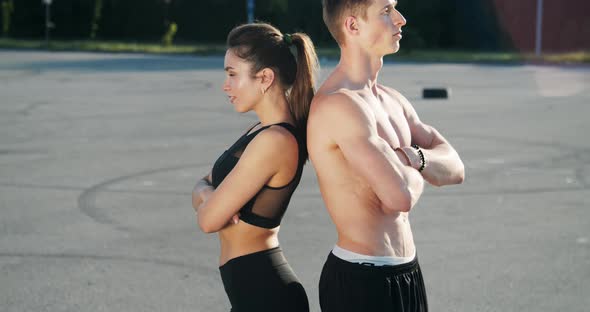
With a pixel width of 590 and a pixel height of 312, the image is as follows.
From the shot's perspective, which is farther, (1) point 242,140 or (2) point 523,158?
(2) point 523,158

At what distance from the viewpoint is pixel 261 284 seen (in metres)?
3.10

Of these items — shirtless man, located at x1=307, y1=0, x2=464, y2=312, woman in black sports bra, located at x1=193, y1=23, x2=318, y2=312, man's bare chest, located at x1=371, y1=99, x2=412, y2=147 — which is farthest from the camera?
woman in black sports bra, located at x1=193, y1=23, x2=318, y2=312

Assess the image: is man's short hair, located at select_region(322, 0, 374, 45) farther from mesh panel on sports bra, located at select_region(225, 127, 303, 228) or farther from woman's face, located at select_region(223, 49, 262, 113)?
mesh panel on sports bra, located at select_region(225, 127, 303, 228)

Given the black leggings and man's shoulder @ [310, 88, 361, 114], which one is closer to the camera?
man's shoulder @ [310, 88, 361, 114]

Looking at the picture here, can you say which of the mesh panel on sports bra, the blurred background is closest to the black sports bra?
the mesh panel on sports bra

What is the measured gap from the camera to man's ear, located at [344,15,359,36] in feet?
9.41

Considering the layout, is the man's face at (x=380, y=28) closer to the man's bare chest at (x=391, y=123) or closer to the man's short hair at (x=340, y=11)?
the man's short hair at (x=340, y=11)

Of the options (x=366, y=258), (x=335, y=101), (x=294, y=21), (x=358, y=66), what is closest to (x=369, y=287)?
(x=366, y=258)

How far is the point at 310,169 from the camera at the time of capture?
10172mm

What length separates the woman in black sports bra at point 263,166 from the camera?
304 cm

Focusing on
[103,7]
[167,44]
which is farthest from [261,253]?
[103,7]

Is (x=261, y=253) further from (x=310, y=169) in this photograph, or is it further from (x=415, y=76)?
(x=415, y=76)

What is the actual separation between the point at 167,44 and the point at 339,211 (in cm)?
3977

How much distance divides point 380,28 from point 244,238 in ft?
2.70
